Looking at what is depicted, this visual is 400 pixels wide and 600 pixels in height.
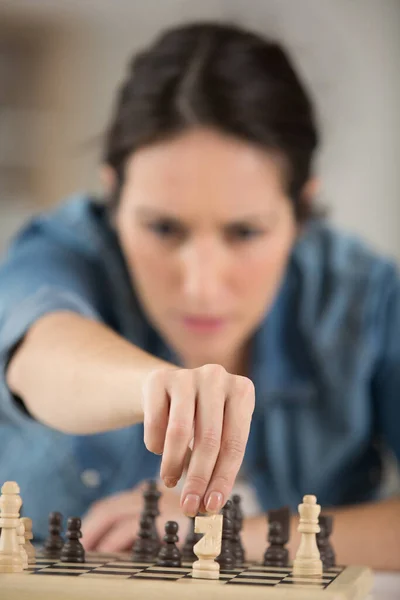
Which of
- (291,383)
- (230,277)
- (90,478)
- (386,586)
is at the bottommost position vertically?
(386,586)

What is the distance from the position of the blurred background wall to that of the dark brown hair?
0.08 meters

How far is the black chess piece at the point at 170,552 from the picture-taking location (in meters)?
1.31

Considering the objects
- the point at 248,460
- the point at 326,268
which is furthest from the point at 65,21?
the point at 248,460

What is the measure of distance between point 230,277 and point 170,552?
117 cm

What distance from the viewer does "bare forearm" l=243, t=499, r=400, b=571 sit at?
1810 millimetres

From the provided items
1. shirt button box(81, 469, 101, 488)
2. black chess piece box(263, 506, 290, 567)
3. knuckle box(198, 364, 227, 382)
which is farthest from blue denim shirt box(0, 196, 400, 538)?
knuckle box(198, 364, 227, 382)

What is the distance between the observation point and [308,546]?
128cm

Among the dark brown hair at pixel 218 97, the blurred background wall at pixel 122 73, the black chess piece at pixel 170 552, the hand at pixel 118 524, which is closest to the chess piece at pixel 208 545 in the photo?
the black chess piece at pixel 170 552

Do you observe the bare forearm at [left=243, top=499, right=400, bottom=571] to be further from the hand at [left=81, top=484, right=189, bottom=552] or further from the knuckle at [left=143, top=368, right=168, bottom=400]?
the knuckle at [left=143, top=368, right=168, bottom=400]

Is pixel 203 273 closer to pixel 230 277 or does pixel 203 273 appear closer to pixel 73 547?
pixel 230 277

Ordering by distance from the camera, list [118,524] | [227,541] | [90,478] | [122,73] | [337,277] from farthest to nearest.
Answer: [122,73]
[337,277]
[90,478]
[118,524]
[227,541]

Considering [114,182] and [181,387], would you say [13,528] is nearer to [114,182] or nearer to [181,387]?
[181,387]

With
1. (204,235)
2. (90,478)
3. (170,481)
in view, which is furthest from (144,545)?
(204,235)

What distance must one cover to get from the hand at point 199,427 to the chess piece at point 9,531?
0.96ft
